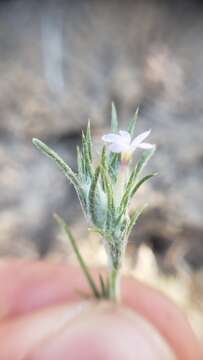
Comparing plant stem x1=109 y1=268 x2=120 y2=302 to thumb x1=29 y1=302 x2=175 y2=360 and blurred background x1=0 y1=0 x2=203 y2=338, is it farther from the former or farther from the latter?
blurred background x1=0 y1=0 x2=203 y2=338

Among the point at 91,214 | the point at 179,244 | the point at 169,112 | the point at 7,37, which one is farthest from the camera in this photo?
the point at 179,244

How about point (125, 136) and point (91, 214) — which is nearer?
point (125, 136)

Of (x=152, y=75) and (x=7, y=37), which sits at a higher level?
(x=7, y=37)

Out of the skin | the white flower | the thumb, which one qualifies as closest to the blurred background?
the skin

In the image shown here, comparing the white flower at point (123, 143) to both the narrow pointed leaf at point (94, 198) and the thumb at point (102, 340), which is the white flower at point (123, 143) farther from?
the thumb at point (102, 340)

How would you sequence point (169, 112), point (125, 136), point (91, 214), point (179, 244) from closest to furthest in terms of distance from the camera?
1. point (125, 136)
2. point (91, 214)
3. point (169, 112)
4. point (179, 244)

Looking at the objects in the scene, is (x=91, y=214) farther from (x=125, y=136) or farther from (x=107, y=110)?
(x=107, y=110)

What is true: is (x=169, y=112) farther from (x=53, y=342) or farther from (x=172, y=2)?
(x=53, y=342)

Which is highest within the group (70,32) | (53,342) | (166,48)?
(70,32)

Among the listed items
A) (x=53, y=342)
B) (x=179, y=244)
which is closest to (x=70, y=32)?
(x=179, y=244)
